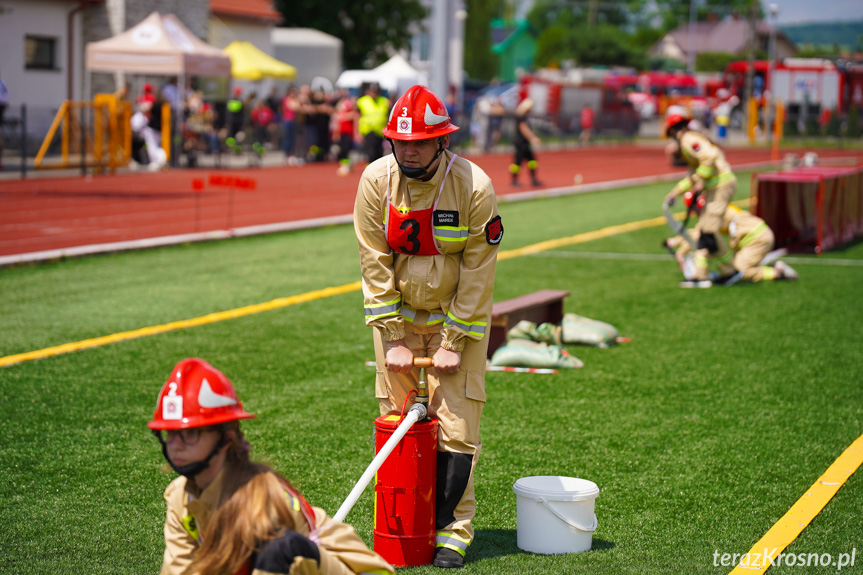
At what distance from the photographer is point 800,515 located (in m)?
5.06

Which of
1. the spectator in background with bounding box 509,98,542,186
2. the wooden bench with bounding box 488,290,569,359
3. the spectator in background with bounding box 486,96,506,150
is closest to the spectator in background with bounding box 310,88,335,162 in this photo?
the spectator in background with bounding box 486,96,506,150

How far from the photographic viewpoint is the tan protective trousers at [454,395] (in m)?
4.57

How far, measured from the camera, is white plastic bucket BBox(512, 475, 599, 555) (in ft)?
15.0

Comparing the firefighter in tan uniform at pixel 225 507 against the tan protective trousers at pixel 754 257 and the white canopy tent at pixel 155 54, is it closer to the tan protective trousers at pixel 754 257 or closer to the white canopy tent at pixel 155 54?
the tan protective trousers at pixel 754 257

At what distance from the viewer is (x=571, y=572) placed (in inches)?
173

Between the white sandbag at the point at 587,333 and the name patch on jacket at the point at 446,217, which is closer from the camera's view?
the name patch on jacket at the point at 446,217

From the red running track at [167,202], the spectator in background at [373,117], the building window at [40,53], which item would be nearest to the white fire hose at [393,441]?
the red running track at [167,202]

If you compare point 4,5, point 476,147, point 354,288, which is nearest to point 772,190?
point 354,288

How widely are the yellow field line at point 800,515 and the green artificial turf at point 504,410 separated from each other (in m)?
0.05

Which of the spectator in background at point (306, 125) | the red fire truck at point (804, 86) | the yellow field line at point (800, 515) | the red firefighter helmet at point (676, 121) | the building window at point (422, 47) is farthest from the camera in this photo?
the building window at point (422, 47)

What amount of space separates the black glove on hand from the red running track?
10.4 m

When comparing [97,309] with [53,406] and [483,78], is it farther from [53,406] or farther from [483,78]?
[483,78]

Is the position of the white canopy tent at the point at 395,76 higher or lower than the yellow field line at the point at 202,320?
higher

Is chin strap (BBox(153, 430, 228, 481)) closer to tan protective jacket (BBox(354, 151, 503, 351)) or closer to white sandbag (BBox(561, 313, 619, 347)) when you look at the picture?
tan protective jacket (BBox(354, 151, 503, 351))
